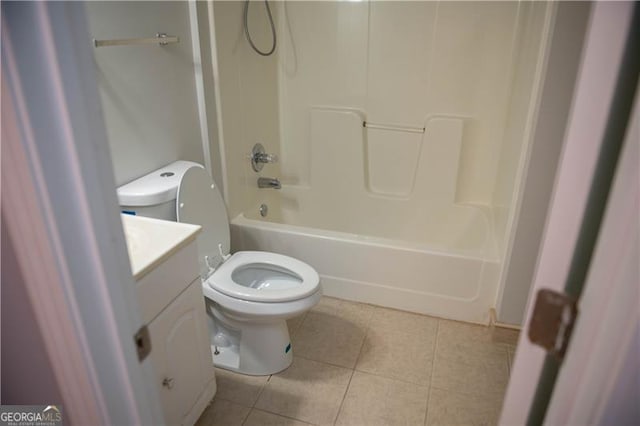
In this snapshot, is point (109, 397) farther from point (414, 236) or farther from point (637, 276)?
point (414, 236)

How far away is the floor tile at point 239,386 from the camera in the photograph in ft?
5.67

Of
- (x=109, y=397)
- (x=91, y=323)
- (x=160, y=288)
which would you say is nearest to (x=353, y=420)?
(x=160, y=288)

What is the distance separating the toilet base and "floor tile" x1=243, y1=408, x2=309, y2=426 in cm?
20

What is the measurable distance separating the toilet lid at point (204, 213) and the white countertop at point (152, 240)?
0.26 meters

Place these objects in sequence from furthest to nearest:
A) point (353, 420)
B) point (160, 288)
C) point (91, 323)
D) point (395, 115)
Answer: point (395, 115) < point (353, 420) < point (160, 288) < point (91, 323)

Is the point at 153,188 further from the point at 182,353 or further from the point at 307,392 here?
the point at 307,392

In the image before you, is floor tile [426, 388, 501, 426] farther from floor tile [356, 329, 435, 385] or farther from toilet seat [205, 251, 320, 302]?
toilet seat [205, 251, 320, 302]

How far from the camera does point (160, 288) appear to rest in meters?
1.23

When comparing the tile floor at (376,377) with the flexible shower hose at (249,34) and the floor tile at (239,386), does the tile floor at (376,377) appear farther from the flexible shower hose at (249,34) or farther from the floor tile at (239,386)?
the flexible shower hose at (249,34)

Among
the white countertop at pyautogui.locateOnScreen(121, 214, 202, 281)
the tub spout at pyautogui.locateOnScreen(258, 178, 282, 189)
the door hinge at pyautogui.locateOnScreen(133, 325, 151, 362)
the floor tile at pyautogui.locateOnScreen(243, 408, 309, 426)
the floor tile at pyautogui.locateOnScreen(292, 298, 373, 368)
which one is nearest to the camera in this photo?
the door hinge at pyautogui.locateOnScreen(133, 325, 151, 362)

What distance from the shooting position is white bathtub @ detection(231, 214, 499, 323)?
2068mm

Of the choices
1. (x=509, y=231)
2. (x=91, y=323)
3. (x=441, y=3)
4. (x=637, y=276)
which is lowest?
(x=509, y=231)

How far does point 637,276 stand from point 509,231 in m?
1.49

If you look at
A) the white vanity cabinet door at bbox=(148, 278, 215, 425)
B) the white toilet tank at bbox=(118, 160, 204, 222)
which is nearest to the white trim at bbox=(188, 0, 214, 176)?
the white toilet tank at bbox=(118, 160, 204, 222)
